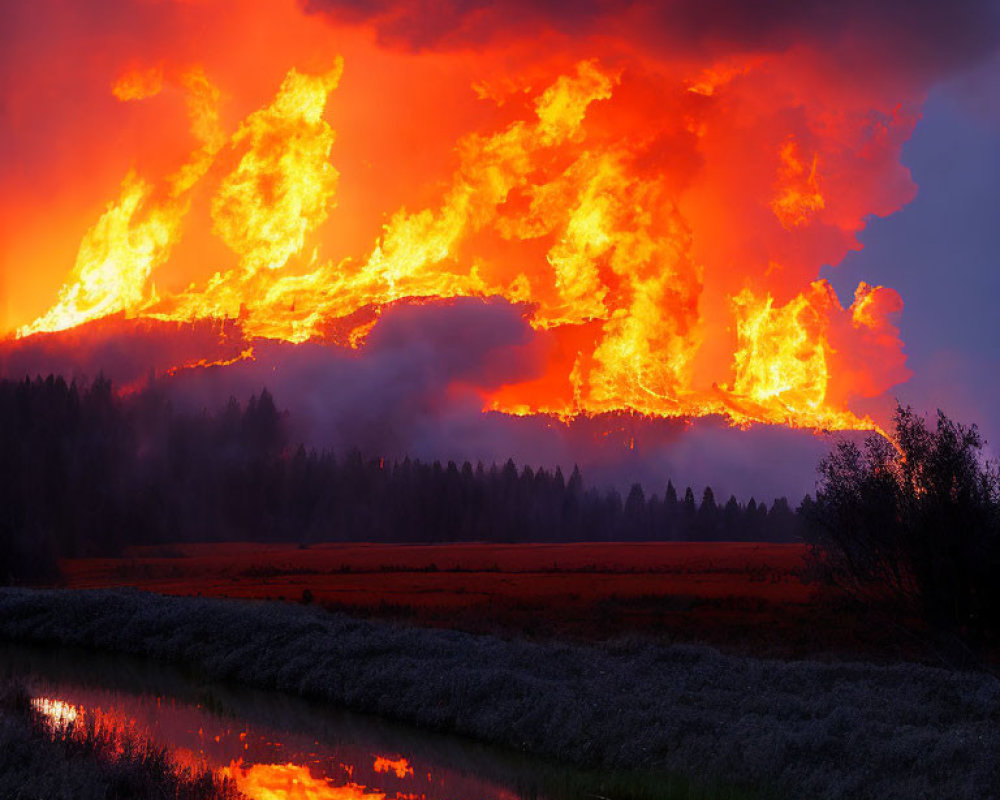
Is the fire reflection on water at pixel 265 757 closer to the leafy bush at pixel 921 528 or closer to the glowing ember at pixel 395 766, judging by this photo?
the glowing ember at pixel 395 766

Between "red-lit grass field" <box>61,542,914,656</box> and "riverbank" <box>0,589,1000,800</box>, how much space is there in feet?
22.2

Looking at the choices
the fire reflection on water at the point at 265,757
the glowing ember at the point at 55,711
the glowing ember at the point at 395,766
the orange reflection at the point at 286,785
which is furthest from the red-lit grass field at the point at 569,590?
the orange reflection at the point at 286,785

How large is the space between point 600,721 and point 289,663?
514 inches

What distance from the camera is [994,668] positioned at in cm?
3195

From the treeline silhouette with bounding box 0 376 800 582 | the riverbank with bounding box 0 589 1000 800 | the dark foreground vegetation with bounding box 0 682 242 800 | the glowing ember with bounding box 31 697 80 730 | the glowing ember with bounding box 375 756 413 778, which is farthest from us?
the treeline silhouette with bounding box 0 376 800 582

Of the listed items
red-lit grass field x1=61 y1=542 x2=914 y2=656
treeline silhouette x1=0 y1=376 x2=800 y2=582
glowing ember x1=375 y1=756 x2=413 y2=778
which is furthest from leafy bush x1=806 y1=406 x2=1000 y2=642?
treeline silhouette x1=0 y1=376 x2=800 y2=582

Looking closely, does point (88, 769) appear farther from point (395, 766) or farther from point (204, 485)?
point (204, 485)

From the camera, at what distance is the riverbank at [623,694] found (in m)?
18.9

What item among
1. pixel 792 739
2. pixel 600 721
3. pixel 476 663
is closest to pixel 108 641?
pixel 476 663

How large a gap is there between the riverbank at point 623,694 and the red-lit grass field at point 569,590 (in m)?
6.77

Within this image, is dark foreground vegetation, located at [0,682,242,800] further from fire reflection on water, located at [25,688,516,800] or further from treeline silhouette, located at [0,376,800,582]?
treeline silhouette, located at [0,376,800,582]

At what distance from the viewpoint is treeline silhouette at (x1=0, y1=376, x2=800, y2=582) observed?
122m

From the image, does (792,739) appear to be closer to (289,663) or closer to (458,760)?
(458,760)

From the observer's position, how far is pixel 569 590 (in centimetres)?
5869
